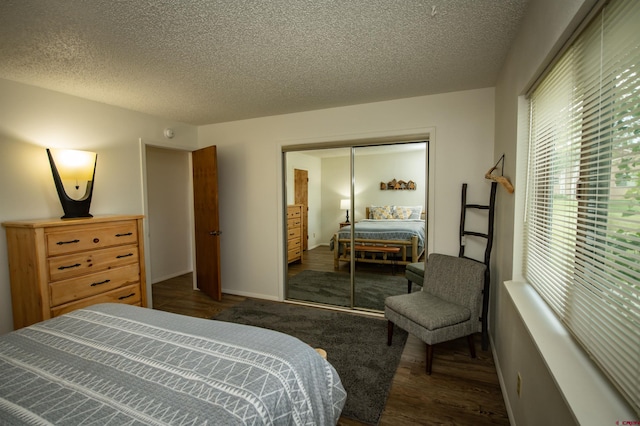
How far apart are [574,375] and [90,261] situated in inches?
130

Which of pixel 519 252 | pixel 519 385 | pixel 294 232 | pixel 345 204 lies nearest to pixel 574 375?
pixel 519 385

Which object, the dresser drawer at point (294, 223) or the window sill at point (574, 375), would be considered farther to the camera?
the dresser drawer at point (294, 223)

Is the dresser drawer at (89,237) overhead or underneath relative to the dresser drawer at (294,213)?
underneath

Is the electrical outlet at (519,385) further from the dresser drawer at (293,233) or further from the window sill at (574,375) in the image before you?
the dresser drawer at (293,233)

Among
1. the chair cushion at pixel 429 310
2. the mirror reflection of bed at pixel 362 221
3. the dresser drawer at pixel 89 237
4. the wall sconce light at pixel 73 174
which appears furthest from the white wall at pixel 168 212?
the chair cushion at pixel 429 310

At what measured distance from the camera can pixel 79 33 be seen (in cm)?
177

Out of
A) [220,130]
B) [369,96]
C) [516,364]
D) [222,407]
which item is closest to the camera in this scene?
[222,407]

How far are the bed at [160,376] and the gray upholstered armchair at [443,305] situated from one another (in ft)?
3.58

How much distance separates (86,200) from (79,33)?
160cm

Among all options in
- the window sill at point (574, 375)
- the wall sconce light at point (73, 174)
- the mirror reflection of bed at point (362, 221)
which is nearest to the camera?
the window sill at point (574, 375)

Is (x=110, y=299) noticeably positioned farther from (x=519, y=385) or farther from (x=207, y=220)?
(x=519, y=385)

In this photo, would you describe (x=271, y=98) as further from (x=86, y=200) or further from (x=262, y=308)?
(x=262, y=308)

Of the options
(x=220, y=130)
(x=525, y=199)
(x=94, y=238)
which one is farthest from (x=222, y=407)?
(x=220, y=130)

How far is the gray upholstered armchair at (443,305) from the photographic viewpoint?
2.19m
